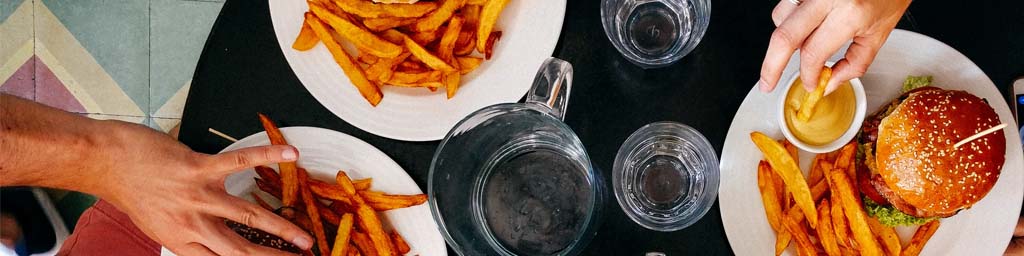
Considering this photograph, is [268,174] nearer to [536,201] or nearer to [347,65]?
[347,65]

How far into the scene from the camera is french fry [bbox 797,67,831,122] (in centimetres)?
143

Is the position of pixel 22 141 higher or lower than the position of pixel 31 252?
higher

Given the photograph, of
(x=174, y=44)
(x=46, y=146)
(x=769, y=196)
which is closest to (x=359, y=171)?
(x=46, y=146)

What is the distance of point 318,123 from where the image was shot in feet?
5.71

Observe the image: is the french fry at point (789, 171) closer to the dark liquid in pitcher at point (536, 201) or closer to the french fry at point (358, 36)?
the dark liquid in pitcher at point (536, 201)

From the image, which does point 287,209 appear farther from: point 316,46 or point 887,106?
point 887,106

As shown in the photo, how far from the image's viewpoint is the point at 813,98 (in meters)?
1.47

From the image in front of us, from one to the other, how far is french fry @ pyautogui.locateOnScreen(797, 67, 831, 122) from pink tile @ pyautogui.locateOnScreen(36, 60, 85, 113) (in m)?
2.56

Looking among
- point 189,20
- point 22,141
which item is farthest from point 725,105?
point 189,20

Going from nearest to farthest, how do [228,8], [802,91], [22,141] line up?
[22,141], [802,91], [228,8]

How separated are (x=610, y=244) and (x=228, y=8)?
1.06m

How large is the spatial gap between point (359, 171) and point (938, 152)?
1.28 metres

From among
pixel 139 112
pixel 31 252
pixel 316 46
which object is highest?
pixel 316 46

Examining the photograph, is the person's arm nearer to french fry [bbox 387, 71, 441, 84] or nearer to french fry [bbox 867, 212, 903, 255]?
french fry [bbox 387, 71, 441, 84]
